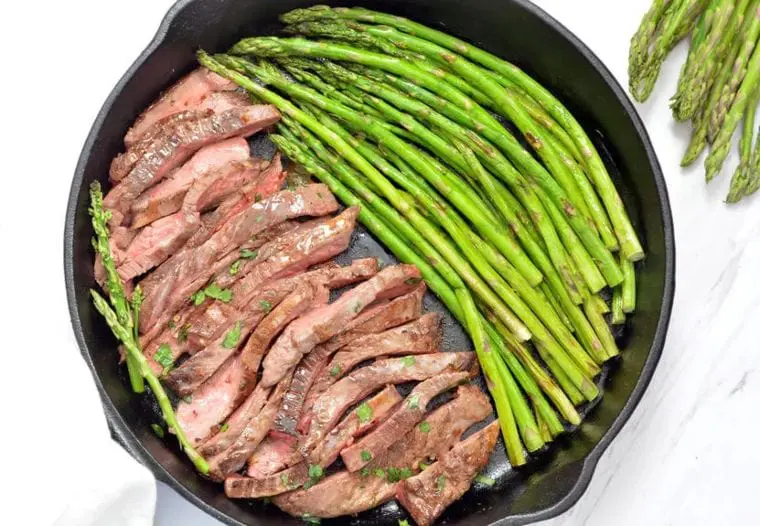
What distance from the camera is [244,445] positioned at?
3363 mm

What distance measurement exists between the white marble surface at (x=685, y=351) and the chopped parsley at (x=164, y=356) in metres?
0.71

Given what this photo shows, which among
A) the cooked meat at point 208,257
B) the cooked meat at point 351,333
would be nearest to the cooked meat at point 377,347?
the cooked meat at point 351,333

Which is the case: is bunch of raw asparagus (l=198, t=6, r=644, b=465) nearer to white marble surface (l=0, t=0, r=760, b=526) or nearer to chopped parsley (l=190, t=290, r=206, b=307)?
white marble surface (l=0, t=0, r=760, b=526)

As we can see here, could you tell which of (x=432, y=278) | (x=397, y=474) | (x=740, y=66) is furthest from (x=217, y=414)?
(x=740, y=66)

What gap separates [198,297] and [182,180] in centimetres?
55

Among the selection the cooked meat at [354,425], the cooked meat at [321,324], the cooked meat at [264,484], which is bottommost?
the cooked meat at [264,484]

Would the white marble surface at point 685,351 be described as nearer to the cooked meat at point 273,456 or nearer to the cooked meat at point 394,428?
the cooked meat at point 394,428

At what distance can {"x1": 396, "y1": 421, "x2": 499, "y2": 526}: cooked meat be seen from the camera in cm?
341

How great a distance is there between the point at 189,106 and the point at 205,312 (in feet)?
3.23

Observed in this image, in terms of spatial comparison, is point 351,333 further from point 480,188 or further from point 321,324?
point 480,188

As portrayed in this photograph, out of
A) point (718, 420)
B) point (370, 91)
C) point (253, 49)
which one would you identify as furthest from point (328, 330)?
point (718, 420)

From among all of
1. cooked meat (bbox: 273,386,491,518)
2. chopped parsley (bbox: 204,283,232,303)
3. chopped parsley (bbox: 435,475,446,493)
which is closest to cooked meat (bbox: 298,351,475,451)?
cooked meat (bbox: 273,386,491,518)

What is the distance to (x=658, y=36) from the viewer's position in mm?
3723

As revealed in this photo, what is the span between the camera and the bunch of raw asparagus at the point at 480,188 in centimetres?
356
